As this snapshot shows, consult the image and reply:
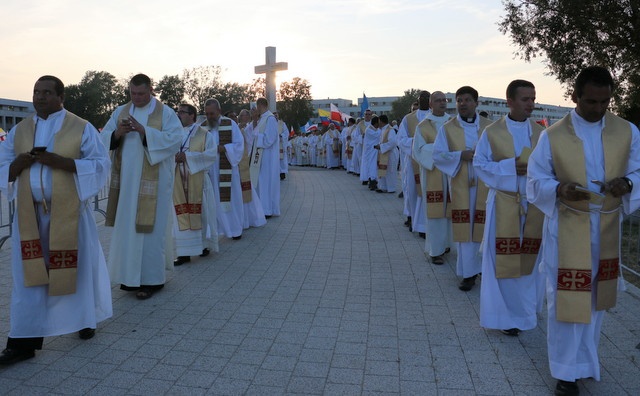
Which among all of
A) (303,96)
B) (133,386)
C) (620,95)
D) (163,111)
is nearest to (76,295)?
(133,386)

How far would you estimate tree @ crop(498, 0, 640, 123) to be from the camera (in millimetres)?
13375

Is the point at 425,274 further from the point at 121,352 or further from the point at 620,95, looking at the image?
the point at 620,95

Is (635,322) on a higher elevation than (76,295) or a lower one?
lower

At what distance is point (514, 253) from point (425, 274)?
2388 millimetres

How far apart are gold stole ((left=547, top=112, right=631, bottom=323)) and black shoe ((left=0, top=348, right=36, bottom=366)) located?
3.92 m

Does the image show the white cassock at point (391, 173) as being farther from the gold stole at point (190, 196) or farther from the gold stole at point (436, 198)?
the gold stole at point (190, 196)

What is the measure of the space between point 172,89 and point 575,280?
61.8 m

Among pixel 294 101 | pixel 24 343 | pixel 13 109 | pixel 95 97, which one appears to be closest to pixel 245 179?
pixel 24 343

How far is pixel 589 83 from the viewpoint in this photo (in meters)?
3.56

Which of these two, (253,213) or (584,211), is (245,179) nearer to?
(253,213)

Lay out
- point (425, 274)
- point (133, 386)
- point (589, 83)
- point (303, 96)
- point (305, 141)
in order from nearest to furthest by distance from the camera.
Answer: point (589, 83) → point (133, 386) → point (425, 274) → point (305, 141) → point (303, 96)


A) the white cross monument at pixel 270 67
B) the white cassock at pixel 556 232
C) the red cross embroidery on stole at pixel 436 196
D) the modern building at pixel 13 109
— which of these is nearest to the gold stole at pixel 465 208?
the red cross embroidery on stole at pixel 436 196

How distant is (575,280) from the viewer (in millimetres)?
3674

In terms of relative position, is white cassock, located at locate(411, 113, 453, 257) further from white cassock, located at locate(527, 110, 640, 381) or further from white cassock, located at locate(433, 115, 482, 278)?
white cassock, located at locate(527, 110, 640, 381)
